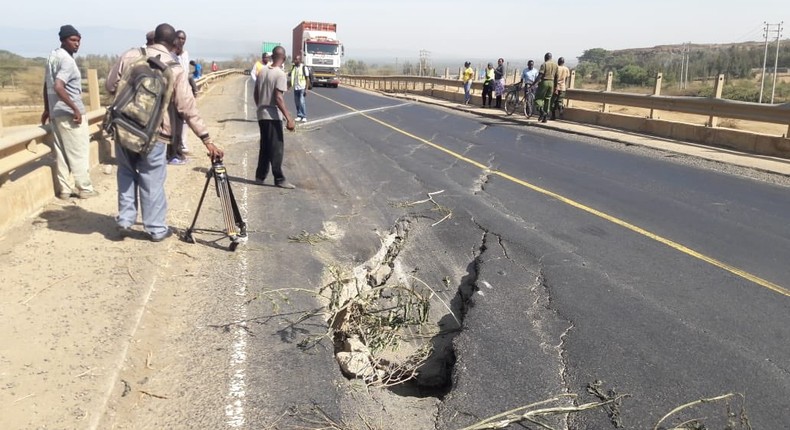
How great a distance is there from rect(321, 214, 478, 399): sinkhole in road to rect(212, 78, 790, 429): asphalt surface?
0.28 ft

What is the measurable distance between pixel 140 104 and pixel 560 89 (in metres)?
15.4

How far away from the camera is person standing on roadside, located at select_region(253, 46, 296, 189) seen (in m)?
8.51

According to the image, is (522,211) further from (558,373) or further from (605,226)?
(558,373)

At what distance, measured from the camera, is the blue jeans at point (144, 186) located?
5.54m

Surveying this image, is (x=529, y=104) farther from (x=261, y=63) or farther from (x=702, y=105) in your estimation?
(x=261, y=63)

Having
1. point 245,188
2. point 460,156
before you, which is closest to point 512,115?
point 460,156

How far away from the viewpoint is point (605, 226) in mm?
7086

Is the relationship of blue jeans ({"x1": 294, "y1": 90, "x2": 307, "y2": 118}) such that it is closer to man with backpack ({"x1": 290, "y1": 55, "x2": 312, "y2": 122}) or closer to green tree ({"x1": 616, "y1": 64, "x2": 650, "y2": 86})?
man with backpack ({"x1": 290, "y1": 55, "x2": 312, "y2": 122})

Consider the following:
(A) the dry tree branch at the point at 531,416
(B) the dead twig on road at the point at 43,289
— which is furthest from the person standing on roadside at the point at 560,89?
(A) the dry tree branch at the point at 531,416

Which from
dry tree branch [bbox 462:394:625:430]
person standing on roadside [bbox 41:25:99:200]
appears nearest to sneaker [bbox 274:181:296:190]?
person standing on roadside [bbox 41:25:99:200]

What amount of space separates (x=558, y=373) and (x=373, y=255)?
2717 mm

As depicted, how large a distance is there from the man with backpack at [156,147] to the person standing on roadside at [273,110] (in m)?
2.83

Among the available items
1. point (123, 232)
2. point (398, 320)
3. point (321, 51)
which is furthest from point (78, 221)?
point (321, 51)

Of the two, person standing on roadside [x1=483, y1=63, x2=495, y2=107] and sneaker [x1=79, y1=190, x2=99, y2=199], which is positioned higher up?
person standing on roadside [x1=483, y1=63, x2=495, y2=107]
